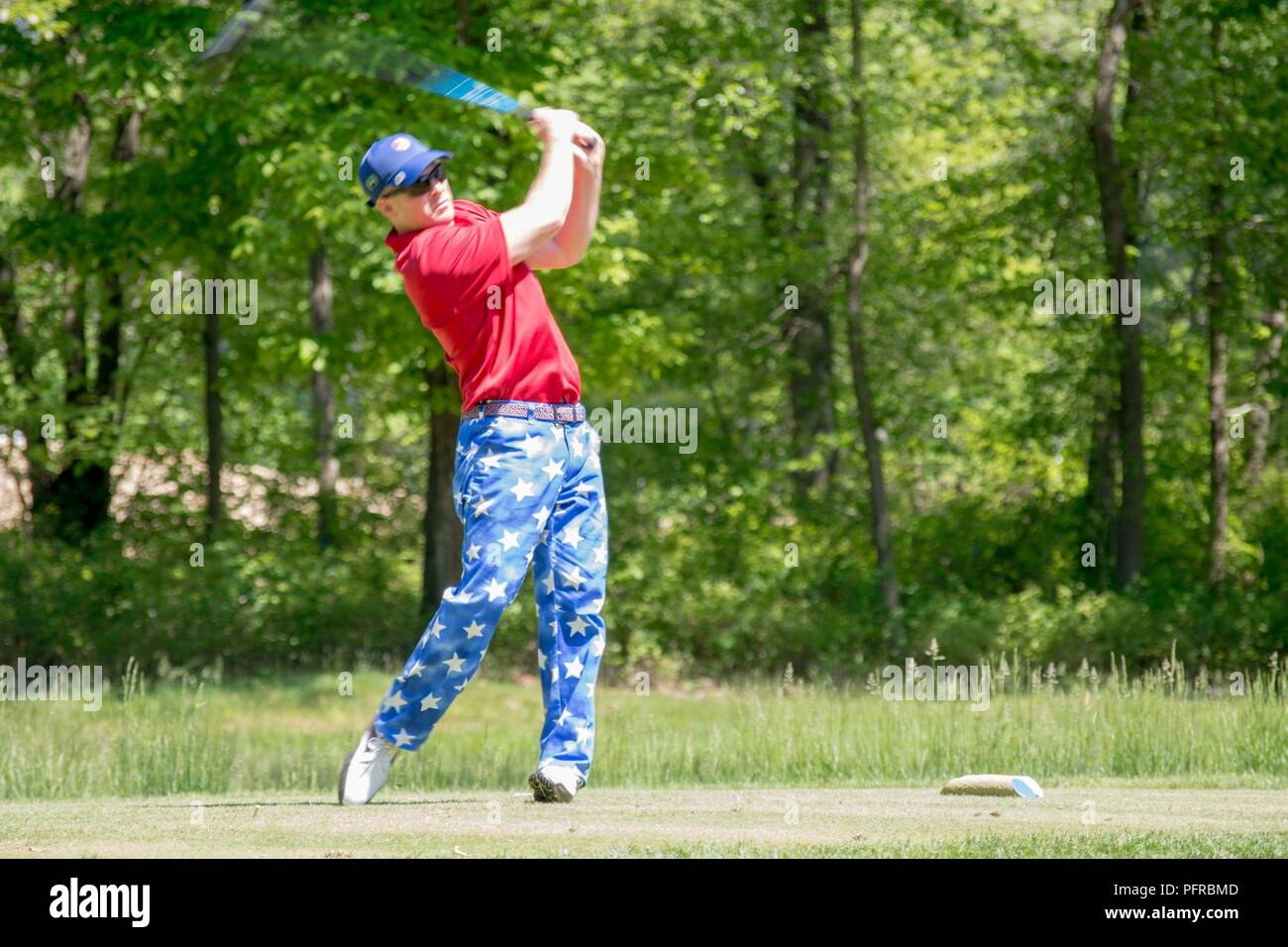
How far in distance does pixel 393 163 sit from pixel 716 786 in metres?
3.33

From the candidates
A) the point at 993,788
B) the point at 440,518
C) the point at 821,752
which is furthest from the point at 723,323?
the point at 993,788

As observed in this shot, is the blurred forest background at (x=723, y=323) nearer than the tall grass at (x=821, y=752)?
No

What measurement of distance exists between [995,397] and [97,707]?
12.3m

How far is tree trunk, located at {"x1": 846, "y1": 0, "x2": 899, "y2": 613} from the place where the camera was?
670 inches

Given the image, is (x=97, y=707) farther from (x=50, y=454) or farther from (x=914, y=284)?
(x=914, y=284)

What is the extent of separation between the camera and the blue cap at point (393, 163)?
545 centimetres

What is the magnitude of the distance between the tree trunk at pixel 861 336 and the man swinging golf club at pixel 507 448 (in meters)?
11.6

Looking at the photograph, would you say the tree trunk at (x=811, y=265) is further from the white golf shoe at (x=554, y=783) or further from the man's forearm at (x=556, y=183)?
the white golf shoe at (x=554, y=783)

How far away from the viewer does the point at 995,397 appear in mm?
21125

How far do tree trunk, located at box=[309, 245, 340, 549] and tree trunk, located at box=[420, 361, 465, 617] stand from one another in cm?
286

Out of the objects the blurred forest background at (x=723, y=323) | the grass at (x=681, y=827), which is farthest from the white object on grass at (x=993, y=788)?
the blurred forest background at (x=723, y=323)

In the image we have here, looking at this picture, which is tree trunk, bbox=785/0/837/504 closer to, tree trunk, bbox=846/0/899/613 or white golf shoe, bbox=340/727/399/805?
tree trunk, bbox=846/0/899/613

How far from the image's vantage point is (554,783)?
5660 millimetres
